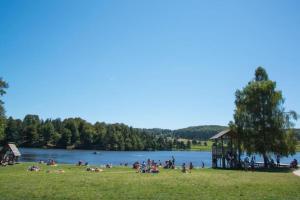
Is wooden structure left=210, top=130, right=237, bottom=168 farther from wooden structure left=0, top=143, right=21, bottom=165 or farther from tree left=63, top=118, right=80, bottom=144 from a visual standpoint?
tree left=63, top=118, right=80, bottom=144

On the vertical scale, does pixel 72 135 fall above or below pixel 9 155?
above

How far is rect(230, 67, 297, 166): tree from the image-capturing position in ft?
170

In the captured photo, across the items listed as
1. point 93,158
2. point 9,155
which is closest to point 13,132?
point 93,158

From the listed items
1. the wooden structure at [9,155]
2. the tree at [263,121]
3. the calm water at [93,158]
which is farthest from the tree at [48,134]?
the tree at [263,121]

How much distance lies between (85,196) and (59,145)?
163 metres

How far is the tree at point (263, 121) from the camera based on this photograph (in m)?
51.8

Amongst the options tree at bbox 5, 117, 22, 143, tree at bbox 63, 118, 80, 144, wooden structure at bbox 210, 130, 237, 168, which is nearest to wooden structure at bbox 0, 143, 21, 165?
wooden structure at bbox 210, 130, 237, 168

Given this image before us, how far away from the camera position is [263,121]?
5325 centimetres

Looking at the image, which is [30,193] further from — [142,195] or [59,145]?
[59,145]

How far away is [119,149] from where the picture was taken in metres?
185

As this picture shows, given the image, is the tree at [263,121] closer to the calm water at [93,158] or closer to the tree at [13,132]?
the calm water at [93,158]

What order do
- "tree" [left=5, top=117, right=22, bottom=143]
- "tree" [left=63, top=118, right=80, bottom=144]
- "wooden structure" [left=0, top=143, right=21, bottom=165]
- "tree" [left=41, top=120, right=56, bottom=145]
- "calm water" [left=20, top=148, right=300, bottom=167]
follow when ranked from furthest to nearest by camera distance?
"tree" [left=63, top=118, right=80, bottom=144] → "tree" [left=41, top=120, right=56, bottom=145] → "tree" [left=5, top=117, right=22, bottom=143] → "calm water" [left=20, top=148, right=300, bottom=167] → "wooden structure" [left=0, top=143, right=21, bottom=165]

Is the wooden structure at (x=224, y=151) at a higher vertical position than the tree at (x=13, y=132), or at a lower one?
lower

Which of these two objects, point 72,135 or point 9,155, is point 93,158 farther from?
point 72,135
